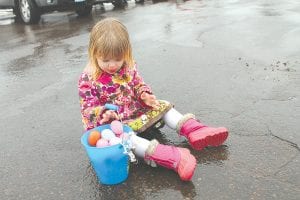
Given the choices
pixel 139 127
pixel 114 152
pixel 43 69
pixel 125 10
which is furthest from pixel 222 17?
pixel 114 152

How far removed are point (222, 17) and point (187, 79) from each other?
14.9 ft

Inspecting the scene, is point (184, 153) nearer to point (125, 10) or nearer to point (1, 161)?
point (1, 161)

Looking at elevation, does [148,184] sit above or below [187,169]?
below

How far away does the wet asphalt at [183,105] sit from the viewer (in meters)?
2.91

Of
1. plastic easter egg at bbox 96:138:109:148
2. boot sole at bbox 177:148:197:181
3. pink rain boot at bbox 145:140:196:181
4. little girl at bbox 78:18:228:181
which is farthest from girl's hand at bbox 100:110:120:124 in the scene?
boot sole at bbox 177:148:197:181

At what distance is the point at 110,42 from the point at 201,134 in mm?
922

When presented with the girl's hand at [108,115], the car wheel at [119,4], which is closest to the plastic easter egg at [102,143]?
the girl's hand at [108,115]

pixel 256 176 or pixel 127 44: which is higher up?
pixel 127 44

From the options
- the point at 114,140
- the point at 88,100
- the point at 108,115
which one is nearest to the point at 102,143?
the point at 114,140

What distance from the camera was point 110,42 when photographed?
9.72 ft

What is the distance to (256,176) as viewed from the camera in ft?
9.55

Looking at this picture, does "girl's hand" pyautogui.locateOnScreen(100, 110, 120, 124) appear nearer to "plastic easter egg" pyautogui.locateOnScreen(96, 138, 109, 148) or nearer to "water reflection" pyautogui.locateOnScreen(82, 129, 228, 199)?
"plastic easter egg" pyautogui.locateOnScreen(96, 138, 109, 148)

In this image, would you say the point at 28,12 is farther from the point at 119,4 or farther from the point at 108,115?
the point at 108,115

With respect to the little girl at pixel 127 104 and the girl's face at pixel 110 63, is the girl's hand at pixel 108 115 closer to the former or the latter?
the little girl at pixel 127 104
